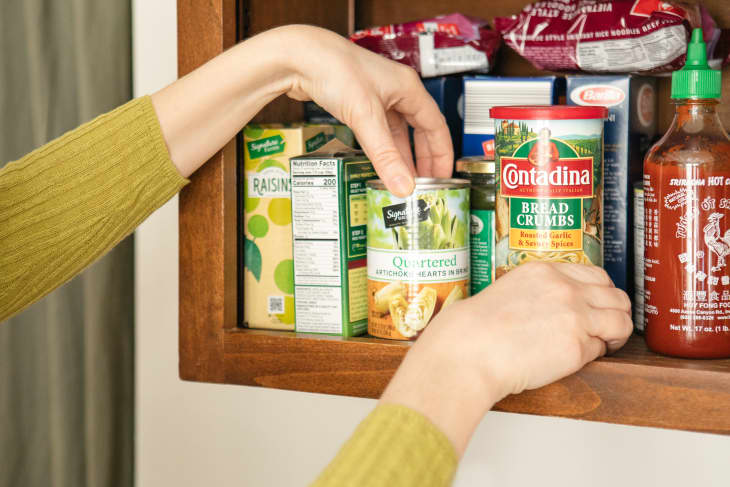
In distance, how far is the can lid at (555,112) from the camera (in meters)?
0.73

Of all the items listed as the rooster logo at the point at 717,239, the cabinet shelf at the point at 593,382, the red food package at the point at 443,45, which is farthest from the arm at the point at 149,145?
the rooster logo at the point at 717,239

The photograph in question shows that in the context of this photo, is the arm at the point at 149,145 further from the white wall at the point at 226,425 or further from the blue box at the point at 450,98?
the white wall at the point at 226,425

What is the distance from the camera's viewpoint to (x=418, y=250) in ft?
2.61

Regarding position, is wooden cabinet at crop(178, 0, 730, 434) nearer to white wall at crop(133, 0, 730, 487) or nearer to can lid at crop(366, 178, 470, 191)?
can lid at crop(366, 178, 470, 191)

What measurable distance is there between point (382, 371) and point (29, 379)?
64 centimetres

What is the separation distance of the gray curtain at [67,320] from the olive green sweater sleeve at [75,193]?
0.31 metres

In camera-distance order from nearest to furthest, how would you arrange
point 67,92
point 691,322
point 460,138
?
point 691,322 < point 460,138 < point 67,92

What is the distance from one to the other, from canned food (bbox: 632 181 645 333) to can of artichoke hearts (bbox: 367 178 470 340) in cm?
17

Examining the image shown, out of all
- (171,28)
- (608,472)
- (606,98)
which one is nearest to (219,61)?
(606,98)

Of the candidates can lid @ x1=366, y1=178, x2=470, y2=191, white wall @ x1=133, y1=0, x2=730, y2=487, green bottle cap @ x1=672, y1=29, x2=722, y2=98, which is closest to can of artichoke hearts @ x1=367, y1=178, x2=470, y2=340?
can lid @ x1=366, y1=178, x2=470, y2=191

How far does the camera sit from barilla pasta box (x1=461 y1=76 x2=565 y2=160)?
0.88 m

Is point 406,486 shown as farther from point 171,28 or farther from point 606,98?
point 171,28

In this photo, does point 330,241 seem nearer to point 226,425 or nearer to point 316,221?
point 316,221

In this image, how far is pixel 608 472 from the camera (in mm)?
1114
